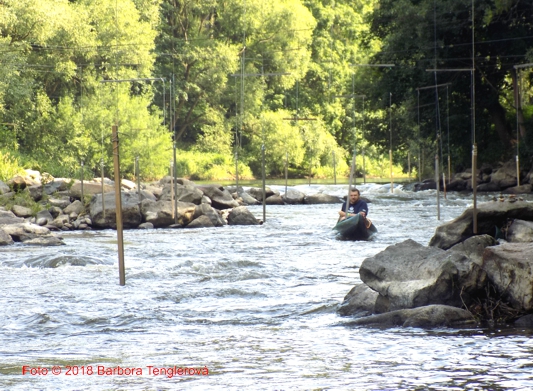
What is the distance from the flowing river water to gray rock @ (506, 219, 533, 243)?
9.28 feet

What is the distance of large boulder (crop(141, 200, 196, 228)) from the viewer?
2861 centimetres

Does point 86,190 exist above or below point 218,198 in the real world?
above

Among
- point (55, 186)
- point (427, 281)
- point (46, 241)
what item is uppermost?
point (55, 186)

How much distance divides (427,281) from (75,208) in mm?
20174

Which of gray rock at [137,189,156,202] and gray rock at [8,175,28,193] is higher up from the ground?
gray rock at [8,175,28,193]

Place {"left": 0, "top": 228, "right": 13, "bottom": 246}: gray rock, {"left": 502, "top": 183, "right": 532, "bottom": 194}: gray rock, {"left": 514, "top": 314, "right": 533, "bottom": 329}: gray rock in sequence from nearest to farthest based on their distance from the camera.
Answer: {"left": 514, "top": 314, "right": 533, "bottom": 329}: gray rock < {"left": 0, "top": 228, "right": 13, "bottom": 246}: gray rock < {"left": 502, "top": 183, "right": 532, "bottom": 194}: gray rock

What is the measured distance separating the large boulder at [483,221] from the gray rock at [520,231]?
59 centimetres

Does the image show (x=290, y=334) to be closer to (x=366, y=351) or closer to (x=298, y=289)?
(x=366, y=351)

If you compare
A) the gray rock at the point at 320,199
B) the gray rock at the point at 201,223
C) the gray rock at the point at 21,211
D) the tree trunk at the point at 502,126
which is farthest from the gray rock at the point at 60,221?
the tree trunk at the point at 502,126

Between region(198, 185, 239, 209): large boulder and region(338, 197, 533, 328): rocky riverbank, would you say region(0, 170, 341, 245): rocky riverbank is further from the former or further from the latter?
region(338, 197, 533, 328): rocky riverbank

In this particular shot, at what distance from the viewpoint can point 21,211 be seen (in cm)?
2850

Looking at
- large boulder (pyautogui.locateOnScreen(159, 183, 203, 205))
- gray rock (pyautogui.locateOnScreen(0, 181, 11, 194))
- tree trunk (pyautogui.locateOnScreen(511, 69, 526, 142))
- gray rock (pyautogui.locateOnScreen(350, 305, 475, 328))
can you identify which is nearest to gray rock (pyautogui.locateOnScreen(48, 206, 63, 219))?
gray rock (pyautogui.locateOnScreen(0, 181, 11, 194))

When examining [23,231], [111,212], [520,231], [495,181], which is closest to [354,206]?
[520,231]

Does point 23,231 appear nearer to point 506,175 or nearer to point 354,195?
point 354,195
